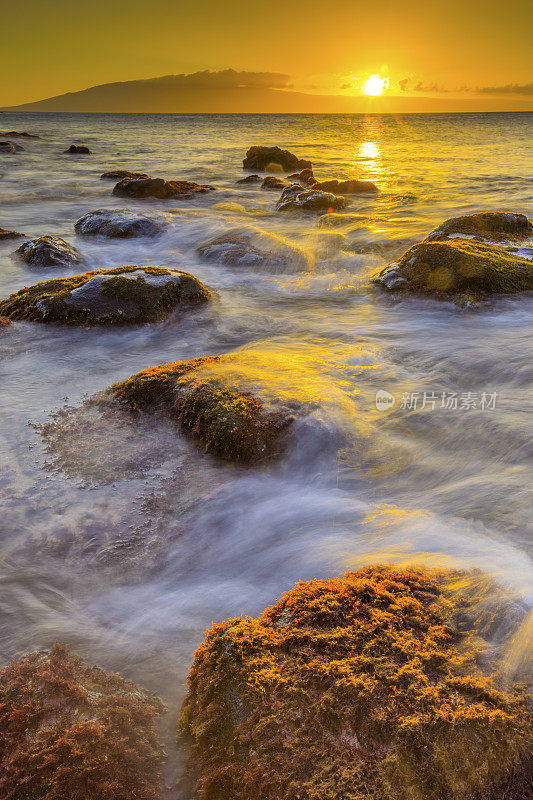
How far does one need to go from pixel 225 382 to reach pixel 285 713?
3313 mm

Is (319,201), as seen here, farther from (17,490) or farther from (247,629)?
(247,629)

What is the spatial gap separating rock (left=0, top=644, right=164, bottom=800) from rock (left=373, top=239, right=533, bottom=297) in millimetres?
7549

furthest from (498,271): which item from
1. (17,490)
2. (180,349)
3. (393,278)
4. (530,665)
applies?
(17,490)

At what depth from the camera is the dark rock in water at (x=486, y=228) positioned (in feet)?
33.5

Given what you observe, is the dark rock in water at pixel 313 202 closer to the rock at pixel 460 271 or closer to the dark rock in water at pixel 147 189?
the dark rock in water at pixel 147 189

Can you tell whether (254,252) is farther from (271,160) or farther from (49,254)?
(271,160)

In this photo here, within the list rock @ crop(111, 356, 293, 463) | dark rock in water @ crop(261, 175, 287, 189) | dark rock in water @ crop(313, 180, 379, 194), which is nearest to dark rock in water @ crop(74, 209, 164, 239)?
rock @ crop(111, 356, 293, 463)

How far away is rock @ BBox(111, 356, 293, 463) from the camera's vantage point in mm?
4340

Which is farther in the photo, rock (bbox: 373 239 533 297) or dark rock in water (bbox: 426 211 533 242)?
dark rock in water (bbox: 426 211 533 242)

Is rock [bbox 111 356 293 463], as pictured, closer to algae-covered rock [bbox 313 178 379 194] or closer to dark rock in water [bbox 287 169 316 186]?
algae-covered rock [bbox 313 178 379 194]

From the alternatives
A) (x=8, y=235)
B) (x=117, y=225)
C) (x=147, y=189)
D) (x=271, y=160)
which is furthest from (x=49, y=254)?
(x=271, y=160)

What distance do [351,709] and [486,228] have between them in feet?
36.1

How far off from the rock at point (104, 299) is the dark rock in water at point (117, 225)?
5148 mm

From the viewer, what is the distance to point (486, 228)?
10609 millimetres
